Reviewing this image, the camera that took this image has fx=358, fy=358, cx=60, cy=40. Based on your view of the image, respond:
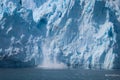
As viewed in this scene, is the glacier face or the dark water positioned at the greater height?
the glacier face

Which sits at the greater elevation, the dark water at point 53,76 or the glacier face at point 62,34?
the glacier face at point 62,34

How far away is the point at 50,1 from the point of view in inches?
1769

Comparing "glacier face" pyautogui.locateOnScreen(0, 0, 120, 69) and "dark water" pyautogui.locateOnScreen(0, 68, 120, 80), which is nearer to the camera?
"dark water" pyautogui.locateOnScreen(0, 68, 120, 80)

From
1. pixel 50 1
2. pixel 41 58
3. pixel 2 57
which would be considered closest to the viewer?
pixel 2 57

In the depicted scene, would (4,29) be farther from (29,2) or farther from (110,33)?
(110,33)

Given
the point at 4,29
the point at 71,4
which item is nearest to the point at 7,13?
the point at 4,29

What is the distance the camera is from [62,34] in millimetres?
42375

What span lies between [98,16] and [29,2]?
915 centimetres

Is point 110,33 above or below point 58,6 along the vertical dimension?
below

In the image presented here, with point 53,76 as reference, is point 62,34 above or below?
above

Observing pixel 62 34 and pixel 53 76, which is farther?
pixel 62 34

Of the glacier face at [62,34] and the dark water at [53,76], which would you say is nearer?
the dark water at [53,76]

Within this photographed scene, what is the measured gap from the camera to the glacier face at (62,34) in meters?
39.8

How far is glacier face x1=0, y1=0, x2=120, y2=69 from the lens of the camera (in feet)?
130
